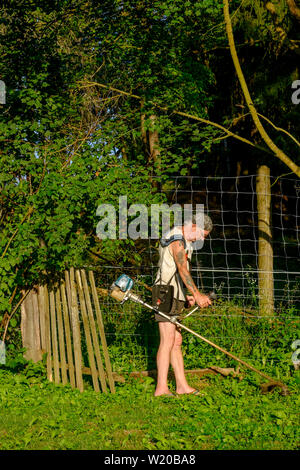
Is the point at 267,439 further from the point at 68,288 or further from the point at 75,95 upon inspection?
the point at 75,95

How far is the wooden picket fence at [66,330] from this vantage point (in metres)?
5.75

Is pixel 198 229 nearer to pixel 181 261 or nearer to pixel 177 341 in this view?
pixel 181 261

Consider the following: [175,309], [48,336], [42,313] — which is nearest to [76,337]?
[48,336]

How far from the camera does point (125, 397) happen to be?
5543 millimetres

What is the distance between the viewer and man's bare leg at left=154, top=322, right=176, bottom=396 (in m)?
5.51

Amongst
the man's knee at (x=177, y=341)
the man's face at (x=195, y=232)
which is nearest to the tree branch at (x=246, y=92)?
the man's face at (x=195, y=232)

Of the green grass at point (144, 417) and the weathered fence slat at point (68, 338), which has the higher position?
the weathered fence slat at point (68, 338)

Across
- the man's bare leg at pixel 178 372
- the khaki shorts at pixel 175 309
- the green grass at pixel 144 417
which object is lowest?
the green grass at pixel 144 417

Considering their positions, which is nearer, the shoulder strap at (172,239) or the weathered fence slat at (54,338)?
the shoulder strap at (172,239)

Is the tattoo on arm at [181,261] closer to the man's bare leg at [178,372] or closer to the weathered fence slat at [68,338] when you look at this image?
the man's bare leg at [178,372]

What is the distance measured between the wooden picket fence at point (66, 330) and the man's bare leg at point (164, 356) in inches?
20.2

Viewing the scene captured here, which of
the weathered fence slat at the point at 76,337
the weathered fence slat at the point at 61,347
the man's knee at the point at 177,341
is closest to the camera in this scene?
the man's knee at the point at 177,341

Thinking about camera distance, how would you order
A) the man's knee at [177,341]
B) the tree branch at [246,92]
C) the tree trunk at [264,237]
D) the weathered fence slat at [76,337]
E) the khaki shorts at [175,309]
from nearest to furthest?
1. the khaki shorts at [175,309]
2. the man's knee at [177,341]
3. the weathered fence slat at [76,337]
4. the tree branch at [246,92]
5. the tree trunk at [264,237]
